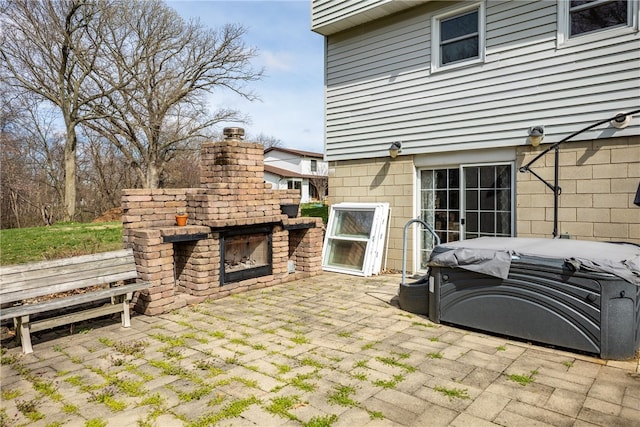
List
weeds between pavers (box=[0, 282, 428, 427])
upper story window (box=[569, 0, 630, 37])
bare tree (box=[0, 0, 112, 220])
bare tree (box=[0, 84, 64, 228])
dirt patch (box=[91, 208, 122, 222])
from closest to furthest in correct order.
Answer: weeds between pavers (box=[0, 282, 428, 427]) → upper story window (box=[569, 0, 630, 37]) → bare tree (box=[0, 0, 112, 220]) → bare tree (box=[0, 84, 64, 228]) → dirt patch (box=[91, 208, 122, 222])

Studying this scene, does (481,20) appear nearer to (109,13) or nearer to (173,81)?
(109,13)

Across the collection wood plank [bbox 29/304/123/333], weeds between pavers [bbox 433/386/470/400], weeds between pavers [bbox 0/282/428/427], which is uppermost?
wood plank [bbox 29/304/123/333]

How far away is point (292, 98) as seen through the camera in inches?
684

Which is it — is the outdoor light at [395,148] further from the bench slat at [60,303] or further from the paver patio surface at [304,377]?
the bench slat at [60,303]

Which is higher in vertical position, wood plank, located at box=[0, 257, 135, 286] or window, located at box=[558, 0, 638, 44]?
window, located at box=[558, 0, 638, 44]

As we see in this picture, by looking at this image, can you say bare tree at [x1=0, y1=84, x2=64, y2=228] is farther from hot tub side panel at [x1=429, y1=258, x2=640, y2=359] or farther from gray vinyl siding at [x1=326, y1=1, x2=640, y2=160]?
hot tub side panel at [x1=429, y1=258, x2=640, y2=359]

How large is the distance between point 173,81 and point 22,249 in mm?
14053

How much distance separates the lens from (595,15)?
4.96 meters

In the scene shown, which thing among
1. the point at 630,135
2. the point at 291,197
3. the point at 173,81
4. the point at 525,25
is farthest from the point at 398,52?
the point at 173,81

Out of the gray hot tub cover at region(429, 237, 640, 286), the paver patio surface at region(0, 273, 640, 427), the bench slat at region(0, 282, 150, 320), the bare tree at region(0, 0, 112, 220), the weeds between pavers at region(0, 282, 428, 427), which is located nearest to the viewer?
the paver patio surface at region(0, 273, 640, 427)

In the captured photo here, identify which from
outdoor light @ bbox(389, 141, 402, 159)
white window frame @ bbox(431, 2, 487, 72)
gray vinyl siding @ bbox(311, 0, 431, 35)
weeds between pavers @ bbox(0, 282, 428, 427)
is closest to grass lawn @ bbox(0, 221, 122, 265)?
weeds between pavers @ bbox(0, 282, 428, 427)

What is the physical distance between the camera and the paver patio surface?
8.16 ft

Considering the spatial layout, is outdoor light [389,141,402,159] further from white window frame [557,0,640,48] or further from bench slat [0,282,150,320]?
bench slat [0,282,150,320]

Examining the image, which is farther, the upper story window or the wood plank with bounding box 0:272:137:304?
the upper story window
